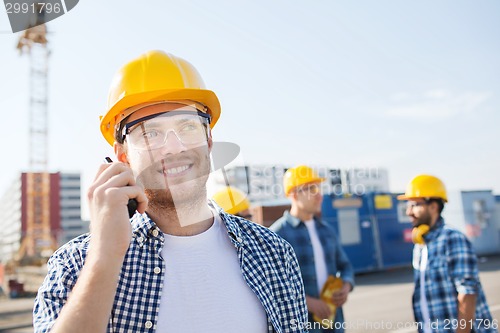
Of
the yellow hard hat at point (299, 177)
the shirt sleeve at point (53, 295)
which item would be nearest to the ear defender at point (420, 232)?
the yellow hard hat at point (299, 177)

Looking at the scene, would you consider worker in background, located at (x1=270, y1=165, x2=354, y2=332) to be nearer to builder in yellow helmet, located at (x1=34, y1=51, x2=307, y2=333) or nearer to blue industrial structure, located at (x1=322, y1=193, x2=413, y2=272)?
builder in yellow helmet, located at (x1=34, y1=51, x2=307, y2=333)

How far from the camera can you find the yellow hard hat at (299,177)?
484 cm

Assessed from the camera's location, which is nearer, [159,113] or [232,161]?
[159,113]

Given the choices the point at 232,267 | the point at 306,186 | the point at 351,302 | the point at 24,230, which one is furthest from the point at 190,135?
the point at 24,230

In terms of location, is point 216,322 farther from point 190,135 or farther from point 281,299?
point 190,135

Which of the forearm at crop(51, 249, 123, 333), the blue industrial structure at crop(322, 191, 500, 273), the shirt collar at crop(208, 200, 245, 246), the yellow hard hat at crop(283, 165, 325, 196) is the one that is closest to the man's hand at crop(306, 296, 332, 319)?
the yellow hard hat at crop(283, 165, 325, 196)

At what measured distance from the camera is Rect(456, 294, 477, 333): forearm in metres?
3.24

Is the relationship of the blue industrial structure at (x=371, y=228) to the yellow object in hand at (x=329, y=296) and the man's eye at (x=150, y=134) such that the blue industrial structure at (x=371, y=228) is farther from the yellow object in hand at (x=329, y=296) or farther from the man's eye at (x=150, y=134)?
the man's eye at (x=150, y=134)

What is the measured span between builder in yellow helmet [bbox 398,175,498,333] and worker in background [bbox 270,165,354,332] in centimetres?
75

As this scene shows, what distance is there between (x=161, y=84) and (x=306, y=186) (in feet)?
10.2

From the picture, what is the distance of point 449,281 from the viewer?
341cm

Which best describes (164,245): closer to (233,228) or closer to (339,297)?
(233,228)

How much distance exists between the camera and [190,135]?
1.76 m

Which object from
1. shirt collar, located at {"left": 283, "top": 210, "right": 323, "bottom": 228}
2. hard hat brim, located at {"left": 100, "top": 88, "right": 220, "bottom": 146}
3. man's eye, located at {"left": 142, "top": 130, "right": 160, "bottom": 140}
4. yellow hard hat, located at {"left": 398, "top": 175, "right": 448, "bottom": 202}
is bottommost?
shirt collar, located at {"left": 283, "top": 210, "right": 323, "bottom": 228}
